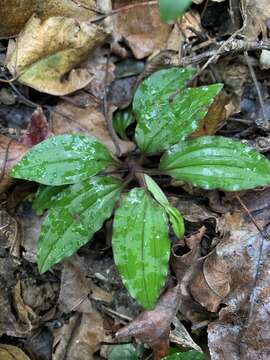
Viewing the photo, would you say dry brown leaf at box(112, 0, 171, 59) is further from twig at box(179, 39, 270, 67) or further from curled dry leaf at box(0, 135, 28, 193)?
curled dry leaf at box(0, 135, 28, 193)

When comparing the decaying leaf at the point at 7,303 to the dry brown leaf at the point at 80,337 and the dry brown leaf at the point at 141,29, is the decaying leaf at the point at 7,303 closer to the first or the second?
the dry brown leaf at the point at 80,337

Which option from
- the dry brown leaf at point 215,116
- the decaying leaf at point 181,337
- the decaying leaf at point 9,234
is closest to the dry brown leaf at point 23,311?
the decaying leaf at point 9,234

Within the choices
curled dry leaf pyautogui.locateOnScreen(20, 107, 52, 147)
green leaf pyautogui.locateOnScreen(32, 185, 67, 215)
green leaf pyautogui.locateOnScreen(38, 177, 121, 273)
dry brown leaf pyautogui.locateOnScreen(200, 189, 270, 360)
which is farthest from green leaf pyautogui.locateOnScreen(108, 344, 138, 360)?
curled dry leaf pyautogui.locateOnScreen(20, 107, 52, 147)

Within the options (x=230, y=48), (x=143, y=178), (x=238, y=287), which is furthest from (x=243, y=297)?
(x=230, y=48)

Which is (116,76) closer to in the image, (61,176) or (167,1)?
(61,176)

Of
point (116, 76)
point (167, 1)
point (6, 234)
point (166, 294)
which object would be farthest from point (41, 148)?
point (167, 1)

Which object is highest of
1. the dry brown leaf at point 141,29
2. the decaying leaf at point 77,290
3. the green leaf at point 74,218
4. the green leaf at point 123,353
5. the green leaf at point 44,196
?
the dry brown leaf at point 141,29
